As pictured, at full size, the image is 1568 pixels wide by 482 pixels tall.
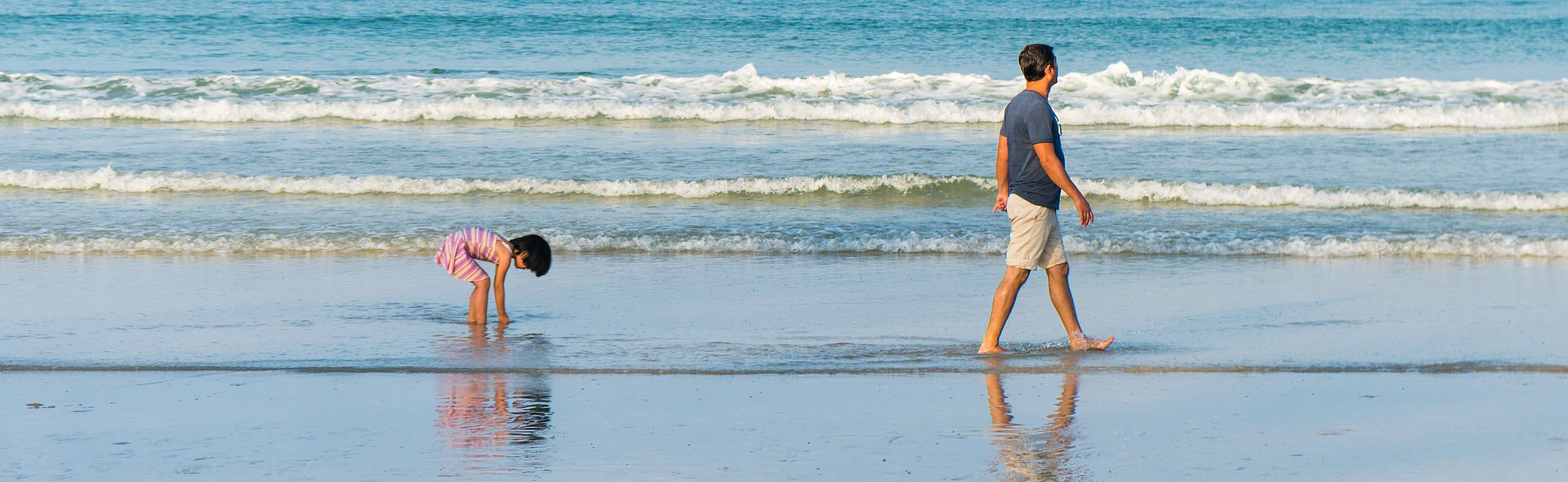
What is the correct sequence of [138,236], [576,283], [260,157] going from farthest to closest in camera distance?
[260,157]
[138,236]
[576,283]

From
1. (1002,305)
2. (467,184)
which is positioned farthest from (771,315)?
(467,184)

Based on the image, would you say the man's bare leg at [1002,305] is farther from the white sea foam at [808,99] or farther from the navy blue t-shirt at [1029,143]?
the white sea foam at [808,99]

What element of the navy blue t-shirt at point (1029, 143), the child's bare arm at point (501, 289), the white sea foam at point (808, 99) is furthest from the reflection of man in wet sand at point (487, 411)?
the white sea foam at point (808, 99)

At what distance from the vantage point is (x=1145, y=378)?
491 cm

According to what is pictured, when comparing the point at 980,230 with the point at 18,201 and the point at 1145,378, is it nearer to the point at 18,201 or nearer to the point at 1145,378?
the point at 1145,378

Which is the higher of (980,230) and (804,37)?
(804,37)

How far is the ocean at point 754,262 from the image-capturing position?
13.5ft

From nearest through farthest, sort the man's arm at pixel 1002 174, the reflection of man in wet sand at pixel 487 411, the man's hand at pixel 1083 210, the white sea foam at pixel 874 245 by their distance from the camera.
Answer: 1. the reflection of man in wet sand at pixel 487 411
2. the man's hand at pixel 1083 210
3. the man's arm at pixel 1002 174
4. the white sea foam at pixel 874 245

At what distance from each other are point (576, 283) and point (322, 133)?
843 centimetres

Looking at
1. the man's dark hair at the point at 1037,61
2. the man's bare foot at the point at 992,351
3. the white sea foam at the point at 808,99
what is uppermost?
the white sea foam at the point at 808,99

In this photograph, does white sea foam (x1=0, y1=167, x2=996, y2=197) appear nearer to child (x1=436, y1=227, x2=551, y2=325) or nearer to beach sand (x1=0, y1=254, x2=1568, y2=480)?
beach sand (x1=0, y1=254, x2=1568, y2=480)

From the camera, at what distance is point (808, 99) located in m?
16.3

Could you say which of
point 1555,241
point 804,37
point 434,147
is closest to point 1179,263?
point 1555,241

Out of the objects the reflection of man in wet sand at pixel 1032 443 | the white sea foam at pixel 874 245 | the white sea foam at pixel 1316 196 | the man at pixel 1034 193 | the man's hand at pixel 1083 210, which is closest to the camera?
the reflection of man in wet sand at pixel 1032 443
